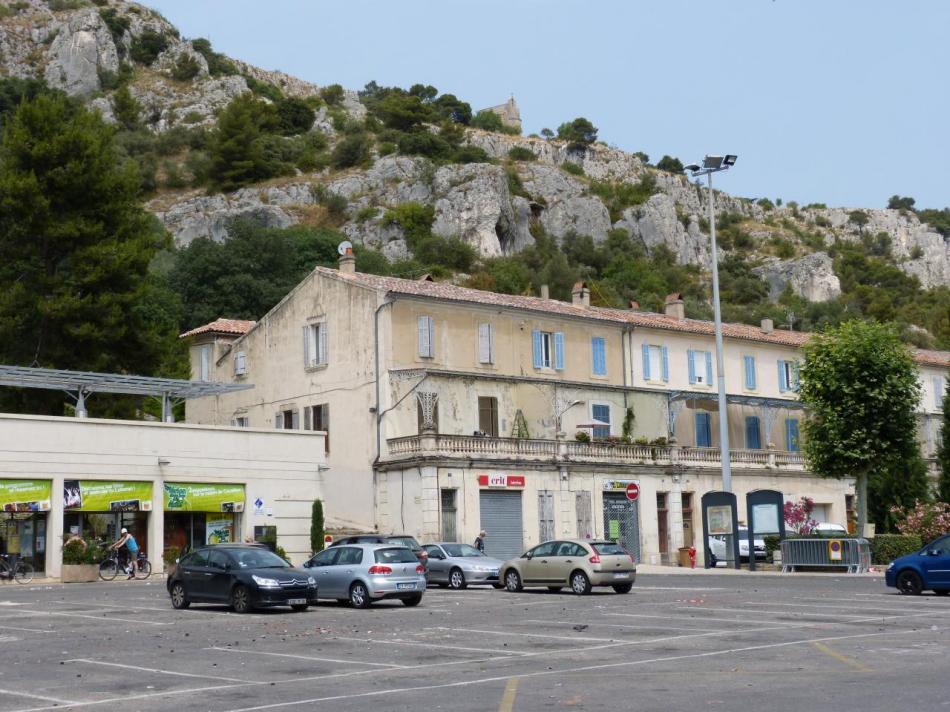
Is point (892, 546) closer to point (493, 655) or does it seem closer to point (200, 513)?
point (200, 513)

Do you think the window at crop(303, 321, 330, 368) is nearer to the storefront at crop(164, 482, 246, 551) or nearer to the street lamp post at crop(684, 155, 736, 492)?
the storefront at crop(164, 482, 246, 551)

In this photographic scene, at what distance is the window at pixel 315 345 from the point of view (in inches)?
1992

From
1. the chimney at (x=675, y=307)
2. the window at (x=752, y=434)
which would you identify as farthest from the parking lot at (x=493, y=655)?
the chimney at (x=675, y=307)

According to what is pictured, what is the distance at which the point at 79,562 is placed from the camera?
39.0 meters

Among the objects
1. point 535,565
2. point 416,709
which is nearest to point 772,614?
point 535,565

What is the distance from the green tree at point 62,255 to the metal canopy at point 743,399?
24.9 m

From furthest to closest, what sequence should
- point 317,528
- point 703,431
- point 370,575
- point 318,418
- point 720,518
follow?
1. point 703,431
2. point 318,418
3. point 317,528
4. point 720,518
5. point 370,575

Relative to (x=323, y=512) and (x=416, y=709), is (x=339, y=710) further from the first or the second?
(x=323, y=512)

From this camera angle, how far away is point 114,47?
163 metres

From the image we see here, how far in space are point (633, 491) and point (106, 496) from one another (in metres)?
20.1

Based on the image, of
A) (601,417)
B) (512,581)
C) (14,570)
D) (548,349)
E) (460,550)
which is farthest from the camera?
(548,349)

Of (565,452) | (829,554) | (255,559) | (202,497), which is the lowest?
(829,554)

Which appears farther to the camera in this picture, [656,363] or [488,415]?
[656,363]

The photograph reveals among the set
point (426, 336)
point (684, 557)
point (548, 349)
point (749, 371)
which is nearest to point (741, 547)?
point (684, 557)
